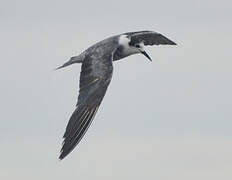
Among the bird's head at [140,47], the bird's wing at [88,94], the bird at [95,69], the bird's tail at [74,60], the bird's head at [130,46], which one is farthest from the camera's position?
the bird's head at [140,47]

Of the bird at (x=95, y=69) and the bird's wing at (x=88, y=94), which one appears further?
the bird at (x=95, y=69)

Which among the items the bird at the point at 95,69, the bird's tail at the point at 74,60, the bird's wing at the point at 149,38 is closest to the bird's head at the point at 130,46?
the bird at the point at 95,69

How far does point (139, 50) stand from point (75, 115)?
10464mm

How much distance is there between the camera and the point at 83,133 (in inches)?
1651

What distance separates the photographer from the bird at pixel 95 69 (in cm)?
4234

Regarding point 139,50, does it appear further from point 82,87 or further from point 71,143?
point 71,143

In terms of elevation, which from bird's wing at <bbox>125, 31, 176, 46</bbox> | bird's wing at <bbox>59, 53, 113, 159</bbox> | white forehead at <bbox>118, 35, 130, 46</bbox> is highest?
bird's wing at <bbox>59, 53, 113, 159</bbox>

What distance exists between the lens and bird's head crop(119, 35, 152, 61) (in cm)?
5200

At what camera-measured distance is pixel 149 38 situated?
182 feet

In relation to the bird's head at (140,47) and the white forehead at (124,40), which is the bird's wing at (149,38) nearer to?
the bird's head at (140,47)

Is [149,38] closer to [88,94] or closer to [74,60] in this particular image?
[74,60]

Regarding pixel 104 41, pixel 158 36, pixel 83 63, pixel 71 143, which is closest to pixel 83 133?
pixel 71 143

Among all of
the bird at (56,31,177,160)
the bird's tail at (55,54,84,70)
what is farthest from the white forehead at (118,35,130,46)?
the bird's tail at (55,54,84,70)

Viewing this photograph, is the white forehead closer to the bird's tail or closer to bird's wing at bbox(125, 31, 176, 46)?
bird's wing at bbox(125, 31, 176, 46)
